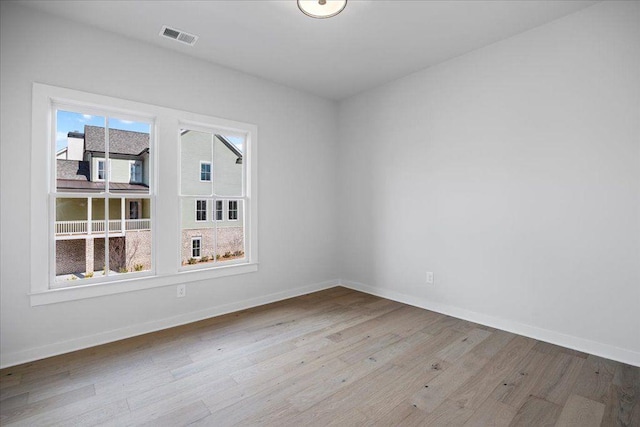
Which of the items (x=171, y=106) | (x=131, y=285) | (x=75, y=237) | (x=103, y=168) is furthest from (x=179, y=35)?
(x=131, y=285)

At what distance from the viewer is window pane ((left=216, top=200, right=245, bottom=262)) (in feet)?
12.0

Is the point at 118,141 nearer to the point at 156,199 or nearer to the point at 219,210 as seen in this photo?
the point at 156,199

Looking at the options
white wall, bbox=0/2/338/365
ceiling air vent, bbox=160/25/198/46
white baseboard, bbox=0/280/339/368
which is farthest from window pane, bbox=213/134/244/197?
white baseboard, bbox=0/280/339/368

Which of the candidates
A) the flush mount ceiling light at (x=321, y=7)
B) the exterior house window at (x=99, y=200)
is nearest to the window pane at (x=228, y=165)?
the exterior house window at (x=99, y=200)

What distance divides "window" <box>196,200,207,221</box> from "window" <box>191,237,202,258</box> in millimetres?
225

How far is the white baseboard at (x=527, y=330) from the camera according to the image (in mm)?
2457

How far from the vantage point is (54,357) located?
2.54 m

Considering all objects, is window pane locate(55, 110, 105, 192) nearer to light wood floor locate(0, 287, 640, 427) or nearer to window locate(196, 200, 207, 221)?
window locate(196, 200, 207, 221)

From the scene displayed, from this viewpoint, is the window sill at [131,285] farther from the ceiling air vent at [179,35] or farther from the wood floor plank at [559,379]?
the wood floor plank at [559,379]

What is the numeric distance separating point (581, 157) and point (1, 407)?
4499 millimetres

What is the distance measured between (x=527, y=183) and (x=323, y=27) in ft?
7.73

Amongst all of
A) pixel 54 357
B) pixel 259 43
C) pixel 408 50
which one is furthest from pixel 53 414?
pixel 408 50

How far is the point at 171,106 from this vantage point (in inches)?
126

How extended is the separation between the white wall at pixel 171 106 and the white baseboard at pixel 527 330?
1.35 meters
